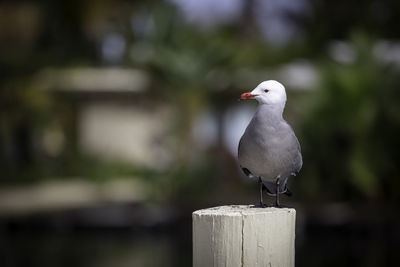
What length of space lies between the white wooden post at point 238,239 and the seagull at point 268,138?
362mm

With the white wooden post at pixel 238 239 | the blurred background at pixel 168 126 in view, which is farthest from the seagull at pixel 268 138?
the blurred background at pixel 168 126

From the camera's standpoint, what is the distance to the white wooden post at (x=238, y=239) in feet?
11.4

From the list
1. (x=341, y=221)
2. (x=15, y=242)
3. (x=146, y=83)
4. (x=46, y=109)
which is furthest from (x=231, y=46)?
(x=15, y=242)

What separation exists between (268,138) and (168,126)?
16.9 meters

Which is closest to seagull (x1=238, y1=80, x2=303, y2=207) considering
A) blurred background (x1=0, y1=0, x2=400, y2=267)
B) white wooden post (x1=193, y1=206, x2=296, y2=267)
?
white wooden post (x1=193, y1=206, x2=296, y2=267)

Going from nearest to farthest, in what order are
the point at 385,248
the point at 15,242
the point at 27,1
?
1. the point at 385,248
2. the point at 15,242
3. the point at 27,1

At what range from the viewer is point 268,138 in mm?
3807

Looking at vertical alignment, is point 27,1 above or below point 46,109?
above

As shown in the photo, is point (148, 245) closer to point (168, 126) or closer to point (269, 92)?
point (168, 126)

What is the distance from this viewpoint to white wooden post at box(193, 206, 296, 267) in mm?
3482

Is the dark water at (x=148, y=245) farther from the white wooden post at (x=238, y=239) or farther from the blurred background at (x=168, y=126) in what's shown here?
the white wooden post at (x=238, y=239)

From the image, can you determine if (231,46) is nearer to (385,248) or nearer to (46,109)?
(46,109)

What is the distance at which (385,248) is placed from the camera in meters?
14.1

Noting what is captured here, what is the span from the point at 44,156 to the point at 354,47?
33.0 ft
